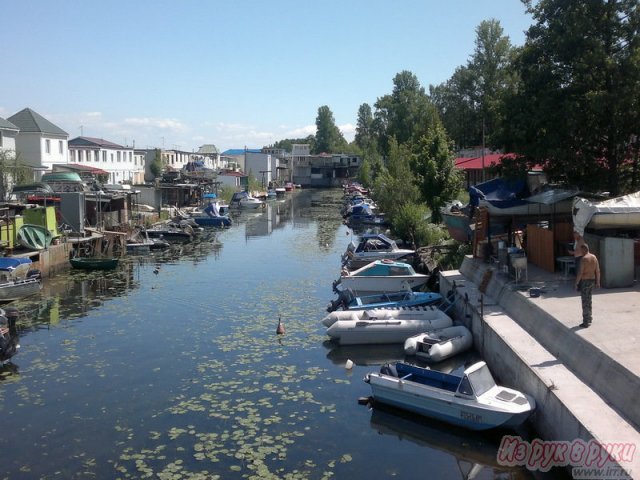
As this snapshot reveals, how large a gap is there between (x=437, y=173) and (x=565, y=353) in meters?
24.1

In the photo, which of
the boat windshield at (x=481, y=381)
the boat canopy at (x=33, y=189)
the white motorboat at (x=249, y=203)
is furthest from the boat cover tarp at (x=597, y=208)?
the white motorboat at (x=249, y=203)

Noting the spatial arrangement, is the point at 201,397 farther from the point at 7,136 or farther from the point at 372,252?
the point at 7,136

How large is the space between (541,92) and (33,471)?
2106cm

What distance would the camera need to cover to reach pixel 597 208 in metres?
Result: 18.5

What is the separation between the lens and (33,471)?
508 inches

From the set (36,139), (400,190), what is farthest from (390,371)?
(36,139)

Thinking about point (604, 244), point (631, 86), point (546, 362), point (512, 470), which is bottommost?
point (512, 470)

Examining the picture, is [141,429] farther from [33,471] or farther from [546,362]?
[546,362]

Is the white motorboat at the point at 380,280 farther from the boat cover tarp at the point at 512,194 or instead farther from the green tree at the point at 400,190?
the green tree at the point at 400,190

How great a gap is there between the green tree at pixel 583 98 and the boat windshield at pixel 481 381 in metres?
11.2

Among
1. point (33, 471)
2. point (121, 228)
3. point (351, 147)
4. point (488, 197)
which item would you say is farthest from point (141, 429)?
point (351, 147)

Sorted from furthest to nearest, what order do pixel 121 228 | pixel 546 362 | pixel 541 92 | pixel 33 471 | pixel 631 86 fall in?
pixel 121 228 < pixel 541 92 < pixel 631 86 < pixel 546 362 < pixel 33 471

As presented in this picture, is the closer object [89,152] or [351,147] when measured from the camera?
[89,152]

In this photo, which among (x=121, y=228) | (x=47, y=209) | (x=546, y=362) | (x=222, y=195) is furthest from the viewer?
(x=222, y=195)
